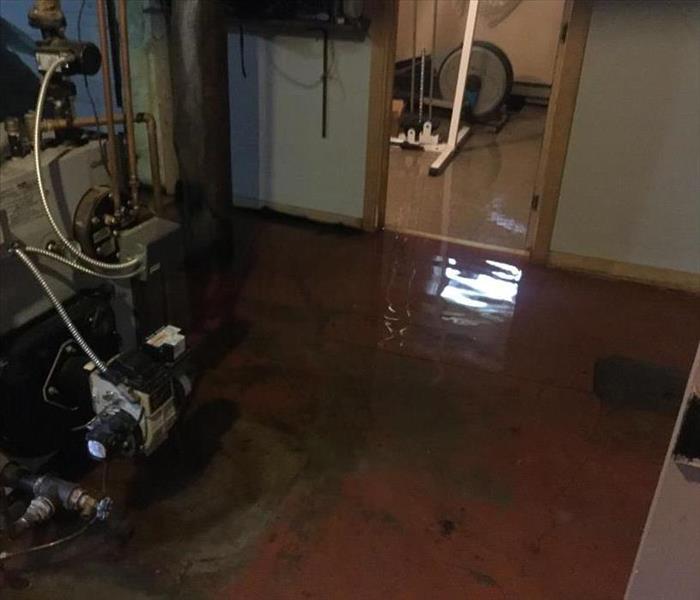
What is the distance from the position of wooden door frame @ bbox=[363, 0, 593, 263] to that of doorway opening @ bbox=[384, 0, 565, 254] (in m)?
0.18

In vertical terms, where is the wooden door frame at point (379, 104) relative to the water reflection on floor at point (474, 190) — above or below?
above

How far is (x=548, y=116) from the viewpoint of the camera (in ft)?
9.95

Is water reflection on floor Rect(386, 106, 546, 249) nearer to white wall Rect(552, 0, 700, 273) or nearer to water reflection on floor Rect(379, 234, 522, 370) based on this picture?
water reflection on floor Rect(379, 234, 522, 370)

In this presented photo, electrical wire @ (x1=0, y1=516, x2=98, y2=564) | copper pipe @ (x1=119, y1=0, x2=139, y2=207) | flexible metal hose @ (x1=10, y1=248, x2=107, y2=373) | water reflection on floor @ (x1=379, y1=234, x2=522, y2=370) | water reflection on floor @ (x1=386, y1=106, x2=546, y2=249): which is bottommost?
electrical wire @ (x1=0, y1=516, x2=98, y2=564)

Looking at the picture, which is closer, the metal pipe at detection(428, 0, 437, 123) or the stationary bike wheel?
the stationary bike wheel

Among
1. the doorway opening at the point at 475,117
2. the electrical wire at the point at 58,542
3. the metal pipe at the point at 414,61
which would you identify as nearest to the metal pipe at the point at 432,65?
the doorway opening at the point at 475,117

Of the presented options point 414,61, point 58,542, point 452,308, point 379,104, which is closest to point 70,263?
point 58,542

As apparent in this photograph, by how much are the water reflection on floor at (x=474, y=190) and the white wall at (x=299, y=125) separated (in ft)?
1.29

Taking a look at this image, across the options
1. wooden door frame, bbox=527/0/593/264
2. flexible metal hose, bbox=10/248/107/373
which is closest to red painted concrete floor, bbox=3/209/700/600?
wooden door frame, bbox=527/0/593/264

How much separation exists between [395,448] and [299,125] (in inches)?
75.8

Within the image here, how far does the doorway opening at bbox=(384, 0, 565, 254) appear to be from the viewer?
373 cm

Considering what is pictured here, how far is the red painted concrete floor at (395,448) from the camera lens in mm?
1706

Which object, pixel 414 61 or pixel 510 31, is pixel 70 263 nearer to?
pixel 414 61

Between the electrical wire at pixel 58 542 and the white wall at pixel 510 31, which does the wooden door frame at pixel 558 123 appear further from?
the white wall at pixel 510 31
